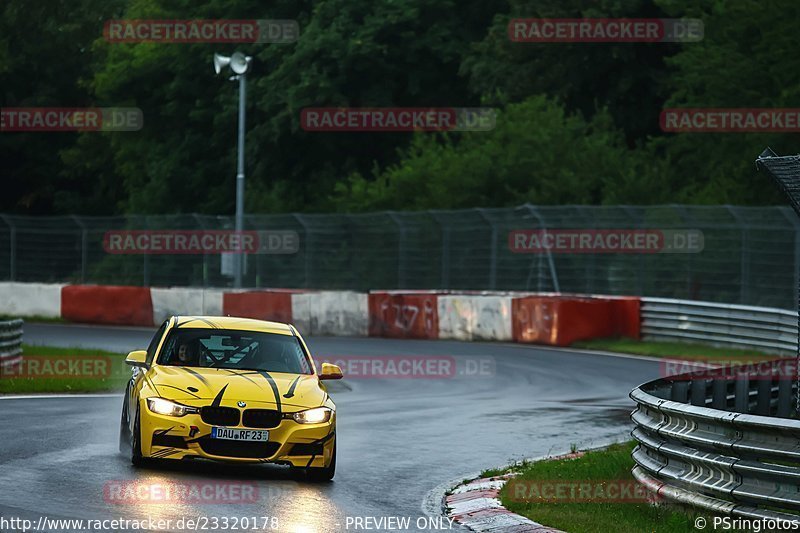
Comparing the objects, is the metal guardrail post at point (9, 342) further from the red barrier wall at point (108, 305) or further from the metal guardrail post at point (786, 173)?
the red barrier wall at point (108, 305)

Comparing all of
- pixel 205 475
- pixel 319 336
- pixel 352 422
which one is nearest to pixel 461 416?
pixel 352 422

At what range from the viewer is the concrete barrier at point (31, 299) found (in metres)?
42.7

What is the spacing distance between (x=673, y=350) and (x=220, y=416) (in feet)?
64.8

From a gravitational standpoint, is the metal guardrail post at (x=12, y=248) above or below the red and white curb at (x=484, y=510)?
above

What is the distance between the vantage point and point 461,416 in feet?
64.5

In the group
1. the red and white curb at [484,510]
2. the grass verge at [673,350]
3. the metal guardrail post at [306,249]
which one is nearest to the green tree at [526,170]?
the metal guardrail post at [306,249]

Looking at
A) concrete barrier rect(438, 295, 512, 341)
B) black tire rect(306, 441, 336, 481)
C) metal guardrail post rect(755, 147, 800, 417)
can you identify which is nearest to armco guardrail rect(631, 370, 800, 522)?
metal guardrail post rect(755, 147, 800, 417)

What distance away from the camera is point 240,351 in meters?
14.9

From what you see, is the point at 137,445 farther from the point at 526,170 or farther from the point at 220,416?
the point at 526,170

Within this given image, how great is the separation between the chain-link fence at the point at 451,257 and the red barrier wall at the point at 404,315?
1378mm

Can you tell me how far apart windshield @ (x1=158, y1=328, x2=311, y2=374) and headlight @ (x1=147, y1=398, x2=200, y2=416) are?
1.03m

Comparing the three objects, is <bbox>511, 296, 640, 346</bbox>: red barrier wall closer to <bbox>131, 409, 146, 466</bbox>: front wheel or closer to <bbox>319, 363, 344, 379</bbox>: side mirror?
<bbox>319, 363, 344, 379</bbox>: side mirror

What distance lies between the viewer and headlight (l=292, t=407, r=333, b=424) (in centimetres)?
1323

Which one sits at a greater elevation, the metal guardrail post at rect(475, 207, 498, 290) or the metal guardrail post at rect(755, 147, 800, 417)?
the metal guardrail post at rect(755, 147, 800, 417)
